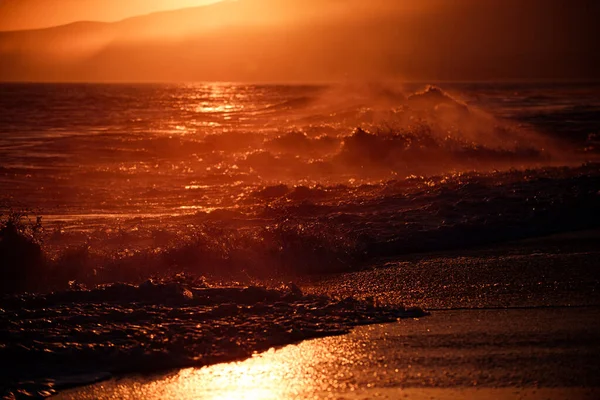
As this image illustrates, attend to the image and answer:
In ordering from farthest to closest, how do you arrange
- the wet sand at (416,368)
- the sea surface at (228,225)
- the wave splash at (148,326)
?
the sea surface at (228,225) → the wave splash at (148,326) → the wet sand at (416,368)

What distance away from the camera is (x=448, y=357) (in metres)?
4.57

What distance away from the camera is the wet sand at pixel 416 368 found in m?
4.11

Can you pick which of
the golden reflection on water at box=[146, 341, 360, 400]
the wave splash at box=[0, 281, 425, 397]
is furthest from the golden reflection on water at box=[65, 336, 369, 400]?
the wave splash at box=[0, 281, 425, 397]

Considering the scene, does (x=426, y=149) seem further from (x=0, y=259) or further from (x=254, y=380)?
(x=254, y=380)

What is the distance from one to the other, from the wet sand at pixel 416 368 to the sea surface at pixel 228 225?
255 millimetres

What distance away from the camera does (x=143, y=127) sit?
32.0 m

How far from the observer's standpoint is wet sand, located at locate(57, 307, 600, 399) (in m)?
4.11

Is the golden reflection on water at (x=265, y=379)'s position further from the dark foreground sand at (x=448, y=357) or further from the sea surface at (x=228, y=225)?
the sea surface at (x=228, y=225)

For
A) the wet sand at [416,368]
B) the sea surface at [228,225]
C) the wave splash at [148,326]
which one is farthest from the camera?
the sea surface at [228,225]

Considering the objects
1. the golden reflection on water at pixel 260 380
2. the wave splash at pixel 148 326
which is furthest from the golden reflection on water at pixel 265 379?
the wave splash at pixel 148 326

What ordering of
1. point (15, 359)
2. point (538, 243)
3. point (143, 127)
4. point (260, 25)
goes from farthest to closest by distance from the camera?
point (260, 25) < point (143, 127) < point (538, 243) < point (15, 359)

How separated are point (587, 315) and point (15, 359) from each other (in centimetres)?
386

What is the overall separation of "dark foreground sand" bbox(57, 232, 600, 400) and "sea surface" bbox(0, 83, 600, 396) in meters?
0.30

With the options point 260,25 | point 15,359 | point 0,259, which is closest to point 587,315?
point 15,359
